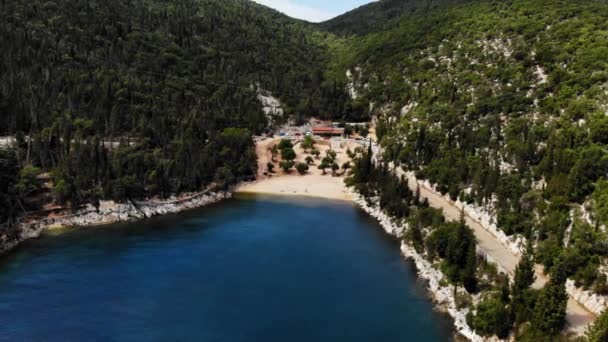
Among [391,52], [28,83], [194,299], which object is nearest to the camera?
[194,299]

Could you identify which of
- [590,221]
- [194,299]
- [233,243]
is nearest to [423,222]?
[590,221]

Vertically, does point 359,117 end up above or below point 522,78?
below

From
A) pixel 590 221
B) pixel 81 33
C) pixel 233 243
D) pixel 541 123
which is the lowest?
pixel 233 243

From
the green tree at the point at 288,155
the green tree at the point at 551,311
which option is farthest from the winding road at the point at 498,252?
the green tree at the point at 288,155

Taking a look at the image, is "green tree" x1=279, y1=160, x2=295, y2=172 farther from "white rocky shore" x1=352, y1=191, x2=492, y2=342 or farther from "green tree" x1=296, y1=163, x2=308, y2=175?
"white rocky shore" x1=352, y1=191, x2=492, y2=342

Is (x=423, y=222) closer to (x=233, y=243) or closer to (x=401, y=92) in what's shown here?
(x=233, y=243)

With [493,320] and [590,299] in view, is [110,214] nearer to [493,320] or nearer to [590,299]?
[493,320]

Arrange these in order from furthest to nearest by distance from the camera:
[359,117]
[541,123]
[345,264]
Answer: [359,117]
[541,123]
[345,264]

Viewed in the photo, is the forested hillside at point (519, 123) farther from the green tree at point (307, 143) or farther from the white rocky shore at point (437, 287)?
the green tree at point (307, 143)

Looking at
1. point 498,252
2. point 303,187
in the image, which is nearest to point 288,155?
point 303,187
